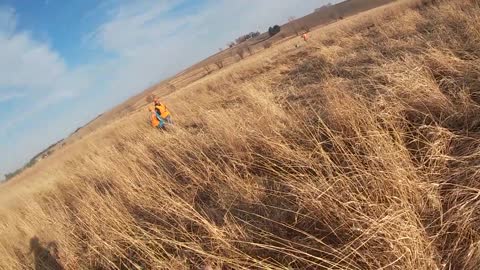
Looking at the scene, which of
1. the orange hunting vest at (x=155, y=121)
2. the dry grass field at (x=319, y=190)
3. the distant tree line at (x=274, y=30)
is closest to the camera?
the dry grass field at (x=319, y=190)

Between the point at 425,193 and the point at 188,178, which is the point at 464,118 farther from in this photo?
the point at 188,178

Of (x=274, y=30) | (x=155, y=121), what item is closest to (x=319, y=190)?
(x=155, y=121)

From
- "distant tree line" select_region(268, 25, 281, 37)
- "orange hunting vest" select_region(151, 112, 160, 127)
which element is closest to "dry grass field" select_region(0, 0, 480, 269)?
"orange hunting vest" select_region(151, 112, 160, 127)

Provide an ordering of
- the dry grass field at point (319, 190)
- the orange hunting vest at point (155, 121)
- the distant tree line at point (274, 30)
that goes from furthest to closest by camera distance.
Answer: the distant tree line at point (274, 30)
the orange hunting vest at point (155, 121)
the dry grass field at point (319, 190)

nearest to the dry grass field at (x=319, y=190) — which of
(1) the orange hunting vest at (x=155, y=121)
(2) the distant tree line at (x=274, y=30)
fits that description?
(1) the orange hunting vest at (x=155, y=121)

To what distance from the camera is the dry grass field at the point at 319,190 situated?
6.48 feet

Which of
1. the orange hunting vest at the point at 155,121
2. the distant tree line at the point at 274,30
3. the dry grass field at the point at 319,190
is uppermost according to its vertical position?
the distant tree line at the point at 274,30

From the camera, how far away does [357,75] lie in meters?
5.57

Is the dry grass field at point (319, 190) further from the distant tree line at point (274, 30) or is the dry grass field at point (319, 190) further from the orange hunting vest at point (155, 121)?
the distant tree line at point (274, 30)

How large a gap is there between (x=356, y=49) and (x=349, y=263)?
7467 mm

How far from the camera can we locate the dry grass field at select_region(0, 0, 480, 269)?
6.48 feet

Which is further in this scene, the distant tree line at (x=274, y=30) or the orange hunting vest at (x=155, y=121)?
the distant tree line at (x=274, y=30)

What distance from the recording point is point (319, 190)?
→ 233 centimetres

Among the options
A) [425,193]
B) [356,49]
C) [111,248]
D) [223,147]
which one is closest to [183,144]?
[223,147]
